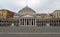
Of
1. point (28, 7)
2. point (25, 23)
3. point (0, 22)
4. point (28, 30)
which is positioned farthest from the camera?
point (28, 7)

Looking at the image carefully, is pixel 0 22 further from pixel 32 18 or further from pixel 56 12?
pixel 56 12

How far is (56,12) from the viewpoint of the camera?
93500 mm

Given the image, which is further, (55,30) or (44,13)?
(44,13)

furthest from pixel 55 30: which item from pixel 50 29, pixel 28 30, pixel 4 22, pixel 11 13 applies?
pixel 11 13

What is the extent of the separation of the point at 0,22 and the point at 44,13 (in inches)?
1102

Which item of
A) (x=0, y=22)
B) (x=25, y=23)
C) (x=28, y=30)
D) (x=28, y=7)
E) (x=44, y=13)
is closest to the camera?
(x=28, y=30)

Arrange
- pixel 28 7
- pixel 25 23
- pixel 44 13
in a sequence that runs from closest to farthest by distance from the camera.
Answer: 1. pixel 25 23
2. pixel 28 7
3. pixel 44 13

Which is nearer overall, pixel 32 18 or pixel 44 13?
pixel 32 18

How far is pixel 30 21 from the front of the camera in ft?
221

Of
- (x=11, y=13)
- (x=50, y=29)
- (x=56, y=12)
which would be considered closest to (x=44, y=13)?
(x=56, y=12)

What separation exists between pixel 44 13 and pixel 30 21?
25.9 m

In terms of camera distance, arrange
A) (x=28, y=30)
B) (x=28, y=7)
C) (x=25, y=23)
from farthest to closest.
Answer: (x=28, y=7) → (x=25, y=23) → (x=28, y=30)

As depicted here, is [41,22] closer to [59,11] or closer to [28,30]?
[59,11]

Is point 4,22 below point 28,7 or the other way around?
below
